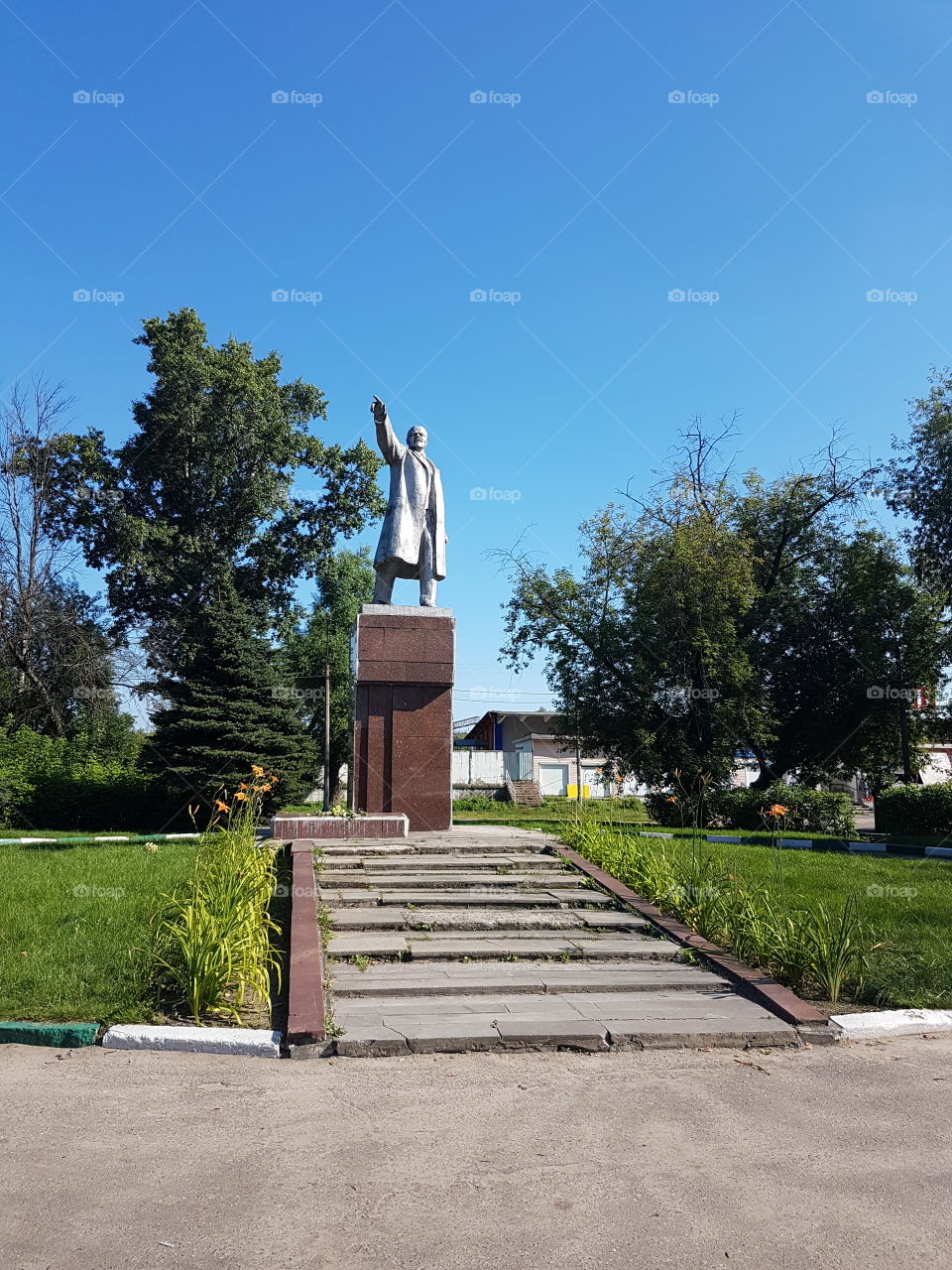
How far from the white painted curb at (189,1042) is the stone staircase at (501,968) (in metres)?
0.38

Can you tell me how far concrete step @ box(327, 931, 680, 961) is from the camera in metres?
6.35

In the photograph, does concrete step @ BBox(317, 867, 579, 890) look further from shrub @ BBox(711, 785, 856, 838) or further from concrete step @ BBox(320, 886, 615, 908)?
shrub @ BBox(711, 785, 856, 838)

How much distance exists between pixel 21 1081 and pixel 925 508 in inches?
937

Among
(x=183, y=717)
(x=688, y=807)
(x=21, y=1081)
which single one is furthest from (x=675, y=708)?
(x=21, y=1081)

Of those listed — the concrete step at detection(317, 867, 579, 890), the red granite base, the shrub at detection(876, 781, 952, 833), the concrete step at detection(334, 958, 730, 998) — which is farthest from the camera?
the shrub at detection(876, 781, 952, 833)

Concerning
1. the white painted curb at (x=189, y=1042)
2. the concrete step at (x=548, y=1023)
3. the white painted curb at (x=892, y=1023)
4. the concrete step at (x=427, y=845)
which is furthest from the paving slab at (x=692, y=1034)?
the concrete step at (x=427, y=845)

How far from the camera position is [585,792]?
37.4 meters

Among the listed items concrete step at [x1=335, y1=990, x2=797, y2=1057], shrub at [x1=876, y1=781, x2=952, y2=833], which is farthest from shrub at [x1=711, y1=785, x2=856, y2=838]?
concrete step at [x1=335, y1=990, x2=797, y2=1057]

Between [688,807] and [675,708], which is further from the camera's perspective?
Answer: [675,708]

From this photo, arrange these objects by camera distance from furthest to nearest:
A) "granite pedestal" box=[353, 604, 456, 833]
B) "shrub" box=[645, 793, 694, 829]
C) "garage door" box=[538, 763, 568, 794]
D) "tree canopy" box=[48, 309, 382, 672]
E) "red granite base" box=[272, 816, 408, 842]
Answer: "garage door" box=[538, 763, 568, 794] → "tree canopy" box=[48, 309, 382, 672] → "shrub" box=[645, 793, 694, 829] → "granite pedestal" box=[353, 604, 456, 833] → "red granite base" box=[272, 816, 408, 842]

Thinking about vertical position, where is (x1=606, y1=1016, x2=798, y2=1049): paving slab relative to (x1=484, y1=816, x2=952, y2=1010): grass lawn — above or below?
below

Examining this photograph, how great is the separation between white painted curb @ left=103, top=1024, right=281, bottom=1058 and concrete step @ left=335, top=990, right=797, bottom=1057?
1.27 ft

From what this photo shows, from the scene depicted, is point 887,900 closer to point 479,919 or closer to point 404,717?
point 479,919

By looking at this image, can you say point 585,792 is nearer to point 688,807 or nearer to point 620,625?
point 620,625
